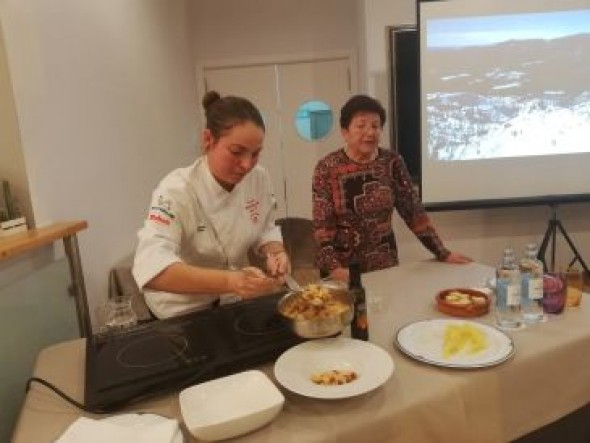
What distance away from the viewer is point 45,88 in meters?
1.81

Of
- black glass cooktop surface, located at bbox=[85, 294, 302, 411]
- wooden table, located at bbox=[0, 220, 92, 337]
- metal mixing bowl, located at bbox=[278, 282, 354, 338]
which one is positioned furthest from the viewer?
wooden table, located at bbox=[0, 220, 92, 337]

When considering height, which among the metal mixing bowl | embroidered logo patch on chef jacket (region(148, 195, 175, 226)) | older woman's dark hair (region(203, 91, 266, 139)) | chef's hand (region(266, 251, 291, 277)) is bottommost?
the metal mixing bowl

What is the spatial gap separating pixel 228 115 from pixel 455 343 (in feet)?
2.59

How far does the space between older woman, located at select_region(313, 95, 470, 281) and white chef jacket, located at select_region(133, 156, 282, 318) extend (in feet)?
1.26

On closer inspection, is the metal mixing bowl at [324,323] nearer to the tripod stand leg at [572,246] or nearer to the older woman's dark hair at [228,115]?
the older woman's dark hair at [228,115]

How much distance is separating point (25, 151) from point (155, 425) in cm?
123

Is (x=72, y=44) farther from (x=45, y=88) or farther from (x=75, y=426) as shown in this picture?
(x=75, y=426)

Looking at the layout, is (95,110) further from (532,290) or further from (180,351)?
(532,290)

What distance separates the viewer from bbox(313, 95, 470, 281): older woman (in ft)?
6.07

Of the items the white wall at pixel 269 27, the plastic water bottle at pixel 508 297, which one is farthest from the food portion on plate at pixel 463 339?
the white wall at pixel 269 27

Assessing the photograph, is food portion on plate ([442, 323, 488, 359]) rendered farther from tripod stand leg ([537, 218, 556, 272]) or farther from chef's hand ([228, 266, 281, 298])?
tripod stand leg ([537, 218, 556, 272])

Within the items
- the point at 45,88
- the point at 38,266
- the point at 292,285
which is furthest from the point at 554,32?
the point at 38,266

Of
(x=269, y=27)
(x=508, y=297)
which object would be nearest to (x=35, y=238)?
(x=508, y=297)

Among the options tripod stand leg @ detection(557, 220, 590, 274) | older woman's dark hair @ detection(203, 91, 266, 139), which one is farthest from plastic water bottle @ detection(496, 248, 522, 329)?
tripod stand leg @ detection(557, 220, 590, 274)
